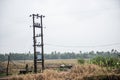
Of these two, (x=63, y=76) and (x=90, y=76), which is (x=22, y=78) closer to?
(x=63, y=76)

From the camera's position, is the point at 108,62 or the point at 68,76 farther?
the point at 108,62

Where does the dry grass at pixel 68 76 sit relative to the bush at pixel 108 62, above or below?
below

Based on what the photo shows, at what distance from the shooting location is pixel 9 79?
18.5 meters

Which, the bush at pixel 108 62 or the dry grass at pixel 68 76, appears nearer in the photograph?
the dry grass at pixel 68 76

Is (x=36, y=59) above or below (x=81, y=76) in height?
above

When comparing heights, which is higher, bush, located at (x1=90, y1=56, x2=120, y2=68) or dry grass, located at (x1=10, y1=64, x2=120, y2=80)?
bush, located at (x1=90, y1=56, x2=120, y2=68)

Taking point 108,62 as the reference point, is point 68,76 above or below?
below

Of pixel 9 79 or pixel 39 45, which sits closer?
pixel 9 79

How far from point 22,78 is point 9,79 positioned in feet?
3.85

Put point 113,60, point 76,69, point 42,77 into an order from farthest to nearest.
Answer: point 113,60
point 76,69
point 42,77

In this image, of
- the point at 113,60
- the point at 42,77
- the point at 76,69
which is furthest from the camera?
the point at 113,60

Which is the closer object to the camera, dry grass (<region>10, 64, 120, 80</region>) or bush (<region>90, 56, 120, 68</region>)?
dry grass (<region>10, 64, 120, 80</region>)

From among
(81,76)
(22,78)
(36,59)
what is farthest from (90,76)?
(36,59)

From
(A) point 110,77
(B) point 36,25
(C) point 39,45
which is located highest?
(B) point 36,25
